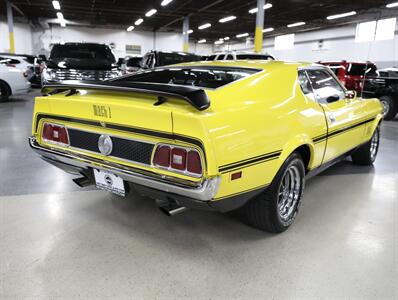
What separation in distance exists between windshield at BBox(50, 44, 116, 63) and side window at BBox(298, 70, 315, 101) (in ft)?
21.1

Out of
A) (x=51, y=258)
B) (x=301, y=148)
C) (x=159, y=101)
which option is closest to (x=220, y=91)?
(x=159, y=101)

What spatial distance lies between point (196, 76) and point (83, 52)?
20.2 ft

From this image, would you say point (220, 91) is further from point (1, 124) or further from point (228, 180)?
point (1, 124)

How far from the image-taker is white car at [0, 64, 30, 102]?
9270 mm

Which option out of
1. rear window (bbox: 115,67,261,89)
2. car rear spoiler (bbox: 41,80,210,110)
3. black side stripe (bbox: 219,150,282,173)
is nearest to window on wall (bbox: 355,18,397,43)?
rear window (bbox: 115,67,261,89)

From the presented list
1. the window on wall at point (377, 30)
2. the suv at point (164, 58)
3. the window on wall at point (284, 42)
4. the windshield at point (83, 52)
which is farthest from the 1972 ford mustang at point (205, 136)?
the window on wall at point (284, 42)

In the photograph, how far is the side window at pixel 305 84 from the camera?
2.70 m

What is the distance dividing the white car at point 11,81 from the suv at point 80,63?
2.01 meters

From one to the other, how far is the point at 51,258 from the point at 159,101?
123 cm

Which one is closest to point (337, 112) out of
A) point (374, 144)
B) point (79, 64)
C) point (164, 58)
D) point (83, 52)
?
point (374, 144)

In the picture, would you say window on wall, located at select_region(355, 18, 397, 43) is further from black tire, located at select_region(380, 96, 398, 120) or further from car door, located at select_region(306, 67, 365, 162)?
car door, located at select_region(306, 67, 365, 162)

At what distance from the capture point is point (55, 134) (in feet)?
8.11

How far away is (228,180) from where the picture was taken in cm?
185

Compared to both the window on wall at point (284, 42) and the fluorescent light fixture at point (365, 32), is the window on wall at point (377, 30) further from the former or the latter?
the window on wall at point (284, 42)
